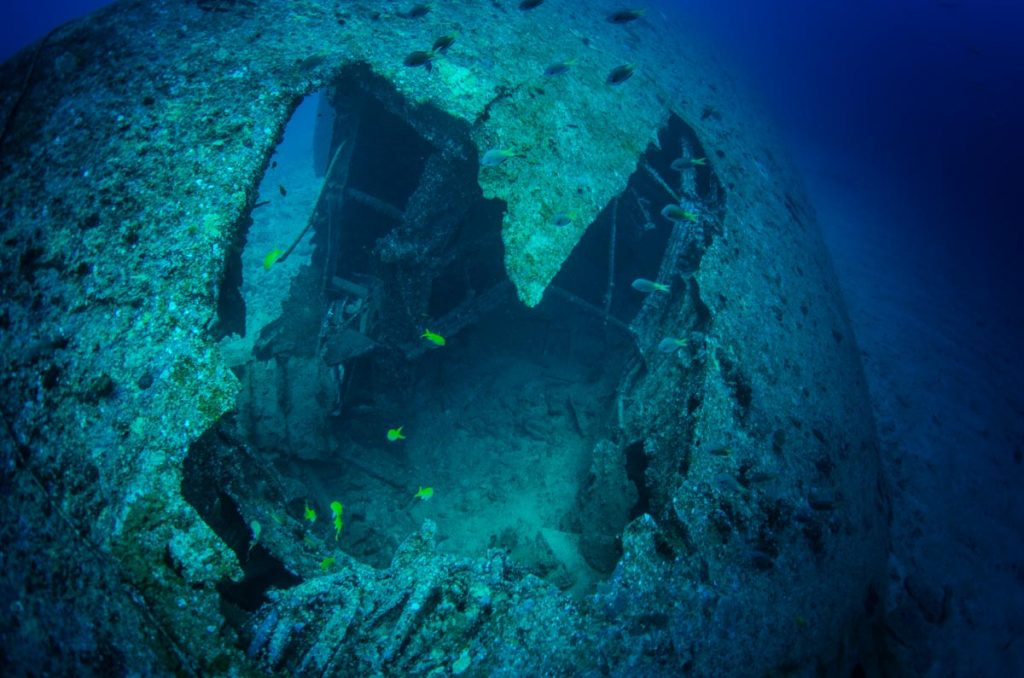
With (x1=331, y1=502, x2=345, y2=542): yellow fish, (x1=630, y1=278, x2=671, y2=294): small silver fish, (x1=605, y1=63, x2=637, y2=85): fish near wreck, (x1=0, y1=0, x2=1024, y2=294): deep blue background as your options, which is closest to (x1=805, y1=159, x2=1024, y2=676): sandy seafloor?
(x1=630, y1=278, x2=671, y2=294): small silver fish

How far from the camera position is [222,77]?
119 inches

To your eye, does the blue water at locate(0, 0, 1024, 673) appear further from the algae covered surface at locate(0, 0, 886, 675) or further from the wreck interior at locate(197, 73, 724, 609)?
the wreck interior at locate(197, 73, 724, 609)

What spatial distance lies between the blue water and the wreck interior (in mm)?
3979

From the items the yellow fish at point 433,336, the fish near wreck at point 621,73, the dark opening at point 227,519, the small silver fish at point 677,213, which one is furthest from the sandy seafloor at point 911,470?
the fish near wreck at point 621,73

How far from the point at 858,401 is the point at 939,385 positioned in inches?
262

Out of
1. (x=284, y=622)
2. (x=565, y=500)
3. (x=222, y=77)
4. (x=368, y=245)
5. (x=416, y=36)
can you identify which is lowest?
(x=565, y=500)

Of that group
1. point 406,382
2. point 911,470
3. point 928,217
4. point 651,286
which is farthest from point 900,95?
point 406,382

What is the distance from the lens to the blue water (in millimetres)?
6047

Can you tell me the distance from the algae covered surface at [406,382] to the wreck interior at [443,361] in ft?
0.13

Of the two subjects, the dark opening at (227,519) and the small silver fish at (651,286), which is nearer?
the dark opening at (227,519)

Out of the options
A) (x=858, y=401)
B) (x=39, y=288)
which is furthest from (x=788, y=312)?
(x=39, y=288)

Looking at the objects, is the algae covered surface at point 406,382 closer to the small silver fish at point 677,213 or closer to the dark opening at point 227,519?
the dark opening at point 227,519

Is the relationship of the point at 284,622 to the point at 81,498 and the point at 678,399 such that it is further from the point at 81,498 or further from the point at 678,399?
the point at 678,399

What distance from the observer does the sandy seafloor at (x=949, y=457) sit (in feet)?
15.0
